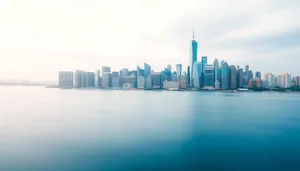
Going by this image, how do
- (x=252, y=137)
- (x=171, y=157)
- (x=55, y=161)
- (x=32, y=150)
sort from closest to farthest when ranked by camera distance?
(x=55, y=161)
(x=171, y=157)
(x=32, y=150)
(x=252, y=137)

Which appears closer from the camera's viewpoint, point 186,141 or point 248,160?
point 248,160

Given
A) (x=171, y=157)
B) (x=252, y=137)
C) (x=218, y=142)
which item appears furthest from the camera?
(x=252, y=137)

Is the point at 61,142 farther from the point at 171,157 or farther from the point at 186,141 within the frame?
the point at 186,141

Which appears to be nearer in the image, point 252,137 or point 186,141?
point 186,141

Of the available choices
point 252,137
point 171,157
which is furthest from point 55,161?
point 252,137

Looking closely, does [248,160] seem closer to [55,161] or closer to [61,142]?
[55,161]

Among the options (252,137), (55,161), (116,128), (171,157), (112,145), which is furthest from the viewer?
(116,128)

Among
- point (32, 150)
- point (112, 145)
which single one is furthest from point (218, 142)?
point (32, 150)

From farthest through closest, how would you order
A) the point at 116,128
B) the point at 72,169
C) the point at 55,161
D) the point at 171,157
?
1. the point at 116,128
2. the point at 171,157
3. the point at 55,161
4. the point at 72,169
